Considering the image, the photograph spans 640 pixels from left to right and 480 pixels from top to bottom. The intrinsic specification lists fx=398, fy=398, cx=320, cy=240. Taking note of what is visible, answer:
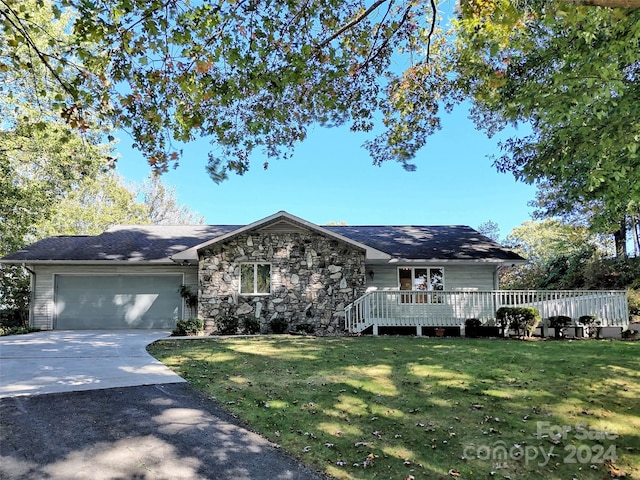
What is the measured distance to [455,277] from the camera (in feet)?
49.8

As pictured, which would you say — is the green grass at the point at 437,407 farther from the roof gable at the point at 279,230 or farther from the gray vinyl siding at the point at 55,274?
the gray vinyl siding at the point at 55,274

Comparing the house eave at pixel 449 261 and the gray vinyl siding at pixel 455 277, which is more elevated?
the house eave at pixel 449 261

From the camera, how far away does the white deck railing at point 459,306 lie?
1266cm

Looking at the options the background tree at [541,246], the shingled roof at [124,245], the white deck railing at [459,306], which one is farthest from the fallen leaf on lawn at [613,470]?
the shingled roof at [124,245]

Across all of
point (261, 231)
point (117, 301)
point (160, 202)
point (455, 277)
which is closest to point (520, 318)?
point (455, 277)

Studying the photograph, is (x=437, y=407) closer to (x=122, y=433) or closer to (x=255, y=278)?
(x=122, y=433)

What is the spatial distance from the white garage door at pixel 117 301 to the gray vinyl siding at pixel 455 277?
7468 millimetres

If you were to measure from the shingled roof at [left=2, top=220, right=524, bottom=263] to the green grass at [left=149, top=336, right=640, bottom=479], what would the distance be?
6713 millimetres

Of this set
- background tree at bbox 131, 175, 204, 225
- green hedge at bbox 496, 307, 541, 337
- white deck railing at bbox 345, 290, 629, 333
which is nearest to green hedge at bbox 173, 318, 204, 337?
white deck railing at bbox 345, 290, 629, 333

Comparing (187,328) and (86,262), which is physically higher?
(86,262)

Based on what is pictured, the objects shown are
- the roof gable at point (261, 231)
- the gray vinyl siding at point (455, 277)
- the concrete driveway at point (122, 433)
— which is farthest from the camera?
the gray vinyl siding at point (455, 277)

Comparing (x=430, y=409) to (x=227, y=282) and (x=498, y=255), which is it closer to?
(x=227, y=282)

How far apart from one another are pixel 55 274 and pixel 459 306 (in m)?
14.5

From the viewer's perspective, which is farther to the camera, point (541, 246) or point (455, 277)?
point (541, 246)
